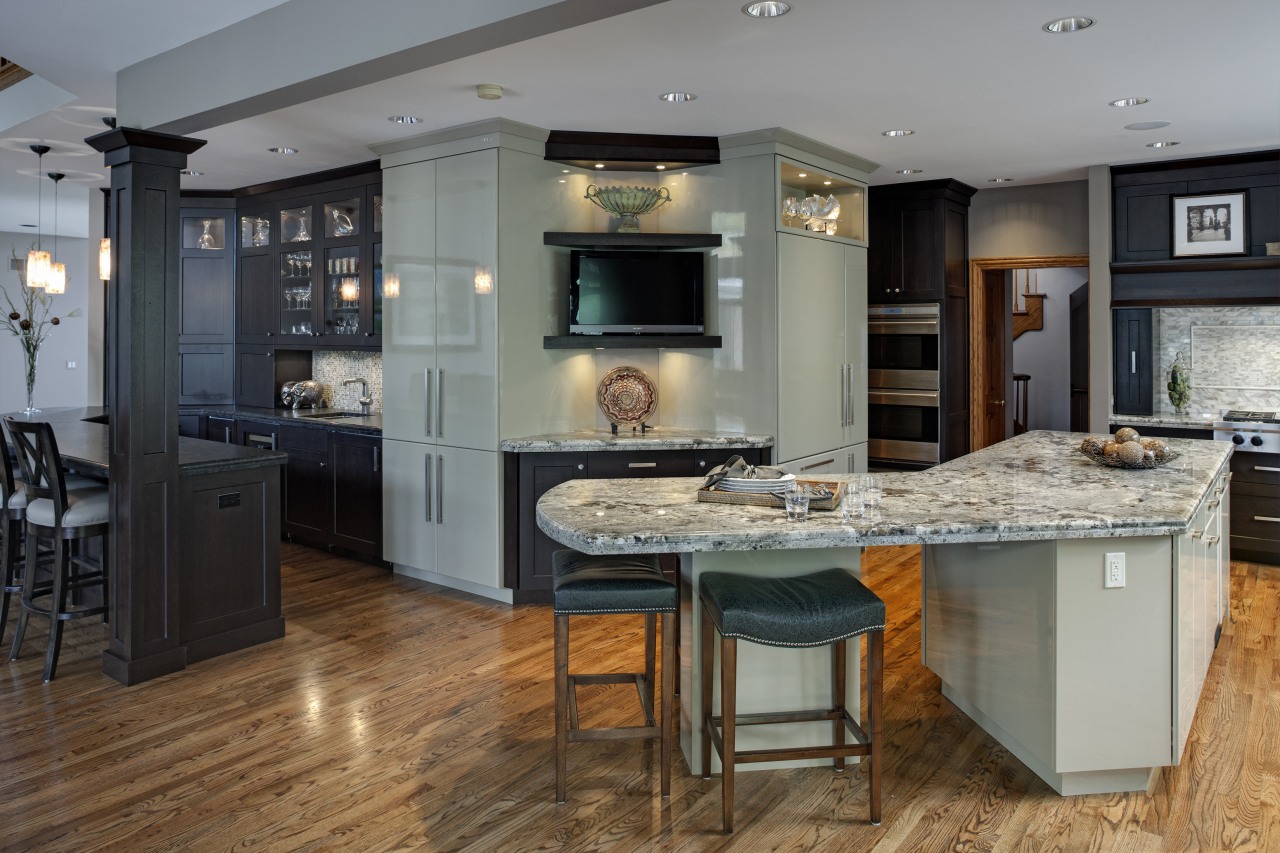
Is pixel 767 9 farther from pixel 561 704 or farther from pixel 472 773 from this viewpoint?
pixel 472 773

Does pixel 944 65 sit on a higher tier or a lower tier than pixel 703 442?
higher

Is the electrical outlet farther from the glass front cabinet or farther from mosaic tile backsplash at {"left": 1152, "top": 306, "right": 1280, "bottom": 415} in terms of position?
the glass front cabinet

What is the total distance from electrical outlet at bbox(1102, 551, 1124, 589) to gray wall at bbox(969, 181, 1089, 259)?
4.52 metres

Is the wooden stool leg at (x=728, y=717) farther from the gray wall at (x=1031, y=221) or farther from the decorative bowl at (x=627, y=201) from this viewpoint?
the gray wall at (x=1031, y=221)

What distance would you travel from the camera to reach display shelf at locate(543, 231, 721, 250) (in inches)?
196

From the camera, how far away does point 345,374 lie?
6754 millimetres

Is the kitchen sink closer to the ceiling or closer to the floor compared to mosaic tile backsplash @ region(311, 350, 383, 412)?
closer to the floor

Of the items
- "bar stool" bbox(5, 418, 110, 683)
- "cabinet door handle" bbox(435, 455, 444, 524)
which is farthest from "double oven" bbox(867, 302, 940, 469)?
"bar stool" bbox(5, 418, 110, 683)

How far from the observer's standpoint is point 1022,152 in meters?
5.57

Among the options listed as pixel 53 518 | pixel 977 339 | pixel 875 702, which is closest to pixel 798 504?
pixel 875 702

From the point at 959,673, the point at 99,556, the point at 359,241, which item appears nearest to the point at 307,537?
the point at 99,556

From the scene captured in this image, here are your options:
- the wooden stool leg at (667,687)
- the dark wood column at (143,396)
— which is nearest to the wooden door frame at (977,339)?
the wooden stool leg at (667,687)

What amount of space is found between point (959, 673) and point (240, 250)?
229 inches

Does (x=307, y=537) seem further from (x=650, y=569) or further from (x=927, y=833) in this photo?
(x=927, y=833)
